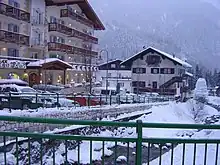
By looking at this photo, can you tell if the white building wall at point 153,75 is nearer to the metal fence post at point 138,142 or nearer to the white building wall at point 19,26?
the white building wall at point 19,26

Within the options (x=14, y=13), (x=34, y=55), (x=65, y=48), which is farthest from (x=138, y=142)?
(x=65, y=48)

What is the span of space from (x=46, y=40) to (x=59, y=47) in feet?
6.45

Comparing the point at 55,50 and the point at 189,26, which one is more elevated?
the point at 189,26

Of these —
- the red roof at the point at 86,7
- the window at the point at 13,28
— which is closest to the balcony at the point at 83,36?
the red roof at the point at 86,7

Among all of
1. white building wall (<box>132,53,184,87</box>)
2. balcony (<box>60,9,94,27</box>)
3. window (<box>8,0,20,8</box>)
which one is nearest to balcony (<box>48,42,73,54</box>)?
balcony (<box>60,9,94,27</box>)

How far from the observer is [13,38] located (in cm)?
3150

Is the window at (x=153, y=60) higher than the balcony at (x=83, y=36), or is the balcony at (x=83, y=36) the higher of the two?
the balcony at (x=83, y=36)

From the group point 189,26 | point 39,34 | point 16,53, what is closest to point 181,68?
point 39,34

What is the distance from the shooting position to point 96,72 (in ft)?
166

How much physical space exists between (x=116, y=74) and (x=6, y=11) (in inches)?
1246

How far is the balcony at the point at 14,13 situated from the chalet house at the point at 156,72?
822 inches

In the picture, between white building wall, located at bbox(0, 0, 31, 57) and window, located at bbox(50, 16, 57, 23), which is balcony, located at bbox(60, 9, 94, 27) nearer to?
window, located at bbox(50, 16, 57, 23)

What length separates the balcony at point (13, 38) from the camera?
3008cm

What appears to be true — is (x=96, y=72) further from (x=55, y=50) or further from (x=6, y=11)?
(x=6, y=11)
